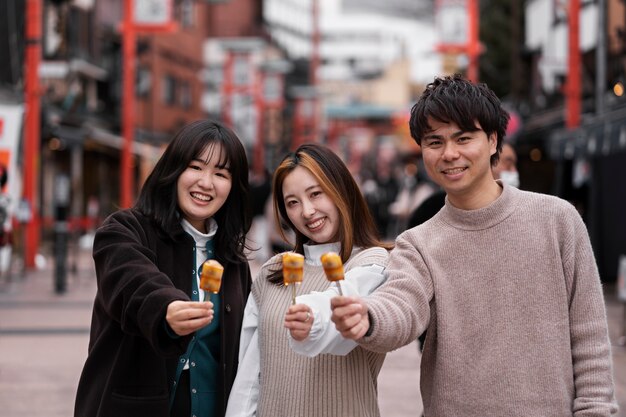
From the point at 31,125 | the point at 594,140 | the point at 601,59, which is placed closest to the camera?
the point at 594,140

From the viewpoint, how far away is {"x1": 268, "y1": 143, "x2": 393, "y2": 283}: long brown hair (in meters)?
3.50

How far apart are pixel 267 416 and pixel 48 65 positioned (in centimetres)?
2323

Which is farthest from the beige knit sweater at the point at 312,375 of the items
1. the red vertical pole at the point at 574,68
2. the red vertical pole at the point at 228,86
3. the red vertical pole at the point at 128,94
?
the red vertical pole at the point at 228,86

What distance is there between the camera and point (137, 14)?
23.9 m

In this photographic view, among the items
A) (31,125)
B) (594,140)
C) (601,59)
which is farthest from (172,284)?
(31,125)

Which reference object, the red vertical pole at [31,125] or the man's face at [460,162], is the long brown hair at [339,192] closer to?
the man's face at [460,162]

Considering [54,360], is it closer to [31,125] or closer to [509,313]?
[509,313]

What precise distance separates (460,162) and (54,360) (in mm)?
7165

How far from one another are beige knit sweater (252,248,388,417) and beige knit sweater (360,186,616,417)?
0.36 metres

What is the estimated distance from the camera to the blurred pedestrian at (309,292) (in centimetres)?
334

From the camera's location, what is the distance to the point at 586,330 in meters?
2.92

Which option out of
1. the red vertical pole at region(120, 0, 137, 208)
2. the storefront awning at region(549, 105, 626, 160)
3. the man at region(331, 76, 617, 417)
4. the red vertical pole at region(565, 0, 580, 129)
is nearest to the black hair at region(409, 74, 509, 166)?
the man at region(331, 76, 617, 417)

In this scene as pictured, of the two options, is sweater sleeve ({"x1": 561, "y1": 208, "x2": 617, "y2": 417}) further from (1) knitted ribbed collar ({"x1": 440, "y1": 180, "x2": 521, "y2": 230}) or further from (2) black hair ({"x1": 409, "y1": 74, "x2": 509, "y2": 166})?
(2) black hair ({"x1": 409, "y1": 74, "x2": 509, "y2": 166})

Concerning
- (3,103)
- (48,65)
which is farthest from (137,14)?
(3,103)
